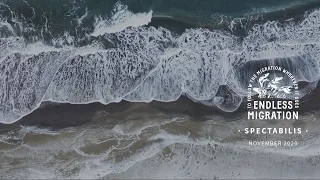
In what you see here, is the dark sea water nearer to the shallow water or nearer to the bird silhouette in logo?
the shallow water

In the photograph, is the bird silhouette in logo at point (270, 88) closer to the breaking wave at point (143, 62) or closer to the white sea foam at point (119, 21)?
the breaking wave at point (143, 62)

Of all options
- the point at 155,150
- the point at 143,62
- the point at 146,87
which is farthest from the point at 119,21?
the point at 155,150

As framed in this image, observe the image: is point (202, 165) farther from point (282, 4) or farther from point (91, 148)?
point (282, 4)

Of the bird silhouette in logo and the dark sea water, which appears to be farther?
the bird silhouette in logo

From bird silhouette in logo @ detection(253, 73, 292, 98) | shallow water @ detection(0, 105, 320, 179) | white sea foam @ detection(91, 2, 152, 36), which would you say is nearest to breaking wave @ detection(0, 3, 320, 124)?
white sea foam @ detection(91, 2, 152, 36)

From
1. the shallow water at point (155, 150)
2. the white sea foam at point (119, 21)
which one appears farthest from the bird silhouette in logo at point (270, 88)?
the white sea foam at point (119, 21)
